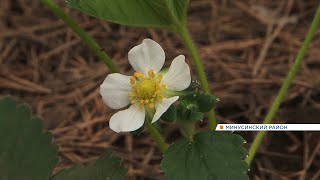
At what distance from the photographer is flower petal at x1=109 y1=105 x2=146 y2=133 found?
3.56 ft

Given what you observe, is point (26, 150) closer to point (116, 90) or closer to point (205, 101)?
point (116, 90)

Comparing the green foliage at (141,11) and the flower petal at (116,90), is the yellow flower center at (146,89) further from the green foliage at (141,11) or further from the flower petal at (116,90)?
the green foliage at (141,11)

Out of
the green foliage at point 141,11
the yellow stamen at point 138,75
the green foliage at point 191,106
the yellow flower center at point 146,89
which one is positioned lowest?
the green foliage at point 191,106

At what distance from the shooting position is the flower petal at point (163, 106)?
1.05 meters

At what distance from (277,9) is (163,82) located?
0.93 m

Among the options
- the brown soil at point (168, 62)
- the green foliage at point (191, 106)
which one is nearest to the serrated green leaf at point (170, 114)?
the green foliage at point (191, 106)

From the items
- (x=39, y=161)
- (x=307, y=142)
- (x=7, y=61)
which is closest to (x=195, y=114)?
(x=39, y=161)

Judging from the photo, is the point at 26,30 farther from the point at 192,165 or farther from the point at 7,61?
the point at 192,165

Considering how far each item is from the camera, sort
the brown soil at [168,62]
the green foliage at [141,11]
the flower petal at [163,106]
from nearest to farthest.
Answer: the flower petal at [163,106] < the green foliage at [141,11] < the brown soil at [168,62]

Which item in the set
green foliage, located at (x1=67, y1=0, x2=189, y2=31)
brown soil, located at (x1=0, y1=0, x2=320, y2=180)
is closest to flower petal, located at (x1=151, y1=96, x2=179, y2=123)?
green foliage, located at (x1=67, y1=0, x2=189, y2=31)

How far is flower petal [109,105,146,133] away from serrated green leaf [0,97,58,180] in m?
0.21

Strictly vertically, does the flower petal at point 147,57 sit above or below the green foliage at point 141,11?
below

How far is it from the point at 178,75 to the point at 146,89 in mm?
66

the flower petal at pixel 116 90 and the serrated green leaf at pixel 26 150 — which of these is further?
the serrated green leaf at pixel 26 150
